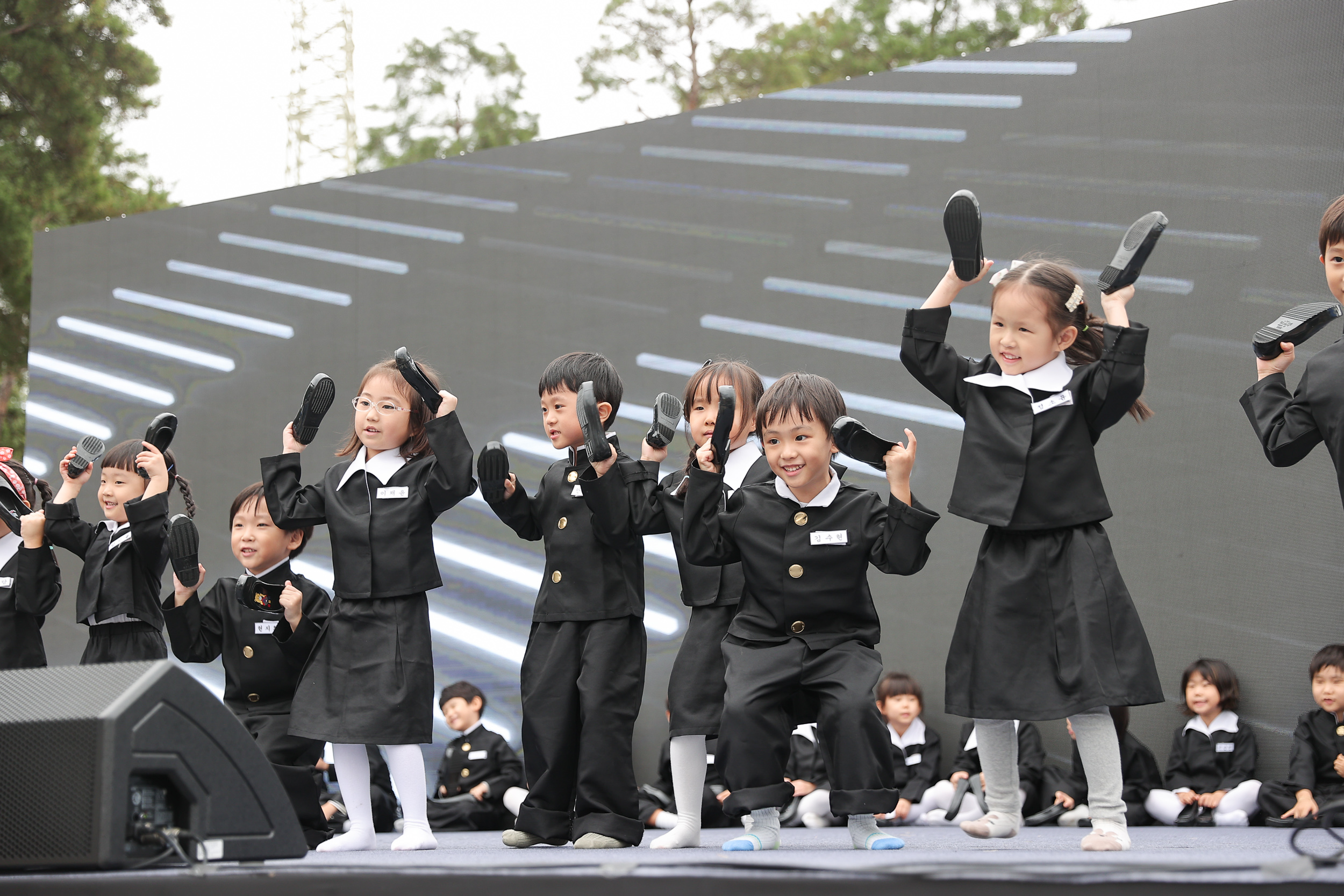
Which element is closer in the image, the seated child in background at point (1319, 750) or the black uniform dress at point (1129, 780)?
the seated child in background at point (1319, 750)

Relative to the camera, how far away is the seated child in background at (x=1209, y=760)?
15.4 feet

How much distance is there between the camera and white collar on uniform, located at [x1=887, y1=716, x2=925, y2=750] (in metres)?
5.43

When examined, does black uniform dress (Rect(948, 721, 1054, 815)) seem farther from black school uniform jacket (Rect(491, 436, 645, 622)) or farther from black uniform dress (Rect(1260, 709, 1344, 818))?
black school uniform jacket (Rect(491, 436, 645, 622))

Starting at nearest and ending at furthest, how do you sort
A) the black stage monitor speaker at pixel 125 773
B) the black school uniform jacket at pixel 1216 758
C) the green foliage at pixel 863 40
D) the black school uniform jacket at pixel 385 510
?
the black stage monitor speaker at pixel 125 773 < the black school uniform jacket at pixel 385 510 < the black school uniform jacket at pixel 1216 758 < the green foliage at pixel 863 40

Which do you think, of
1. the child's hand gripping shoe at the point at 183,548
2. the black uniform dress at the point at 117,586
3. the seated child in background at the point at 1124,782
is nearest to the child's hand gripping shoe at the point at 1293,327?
the seated child in background at the point at 1124,782

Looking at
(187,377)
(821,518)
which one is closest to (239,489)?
(187,377)

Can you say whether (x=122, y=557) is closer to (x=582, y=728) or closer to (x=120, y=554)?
(x=120, y=554)

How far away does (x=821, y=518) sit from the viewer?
2768 mm

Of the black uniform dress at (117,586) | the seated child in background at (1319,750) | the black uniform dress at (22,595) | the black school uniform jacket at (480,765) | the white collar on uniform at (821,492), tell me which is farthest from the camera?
the black school uniform jacket at (480,765)

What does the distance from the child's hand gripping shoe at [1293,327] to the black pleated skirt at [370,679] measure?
2217 mm

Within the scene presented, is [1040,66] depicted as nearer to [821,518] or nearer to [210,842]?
[821,518]

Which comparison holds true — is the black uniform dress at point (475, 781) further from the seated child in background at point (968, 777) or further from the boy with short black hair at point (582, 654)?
the boy with short black hair at point (582, 654)

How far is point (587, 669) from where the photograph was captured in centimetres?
316

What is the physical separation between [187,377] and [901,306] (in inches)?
167
